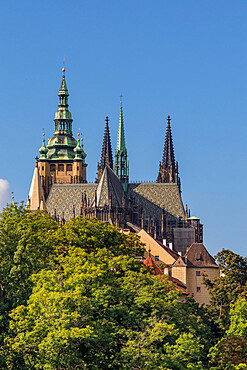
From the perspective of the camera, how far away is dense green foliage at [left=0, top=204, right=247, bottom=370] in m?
63.7

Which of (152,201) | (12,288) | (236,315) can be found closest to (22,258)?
(12,288)

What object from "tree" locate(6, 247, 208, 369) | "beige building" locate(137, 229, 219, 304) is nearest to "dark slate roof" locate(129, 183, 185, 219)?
"beige building" locate(137, 229, 219, 304)

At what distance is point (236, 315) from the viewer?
79.0m

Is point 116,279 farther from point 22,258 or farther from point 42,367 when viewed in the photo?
point 42,367

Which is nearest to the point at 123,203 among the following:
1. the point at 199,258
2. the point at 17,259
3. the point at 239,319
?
the point at 199,258

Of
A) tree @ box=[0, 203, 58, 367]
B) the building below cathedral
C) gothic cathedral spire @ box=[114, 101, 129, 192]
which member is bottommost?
tree @ box=[0, 203, 58, 367]

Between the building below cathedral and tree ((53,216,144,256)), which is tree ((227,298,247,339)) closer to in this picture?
tree ((53,216,144,256))

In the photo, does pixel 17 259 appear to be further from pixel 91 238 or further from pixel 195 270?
pixel 195 270

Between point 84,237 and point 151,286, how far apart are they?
1101 cm

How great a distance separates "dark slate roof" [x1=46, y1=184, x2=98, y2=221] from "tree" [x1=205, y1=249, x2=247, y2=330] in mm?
95281

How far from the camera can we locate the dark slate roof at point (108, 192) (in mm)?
169587

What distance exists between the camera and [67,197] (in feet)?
629

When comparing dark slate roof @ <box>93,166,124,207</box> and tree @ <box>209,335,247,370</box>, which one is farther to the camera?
dark slate roof @ <box>93,166,124,207</box>

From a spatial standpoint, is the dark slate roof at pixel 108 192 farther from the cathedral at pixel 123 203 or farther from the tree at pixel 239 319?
the tree at pixel 239 319
